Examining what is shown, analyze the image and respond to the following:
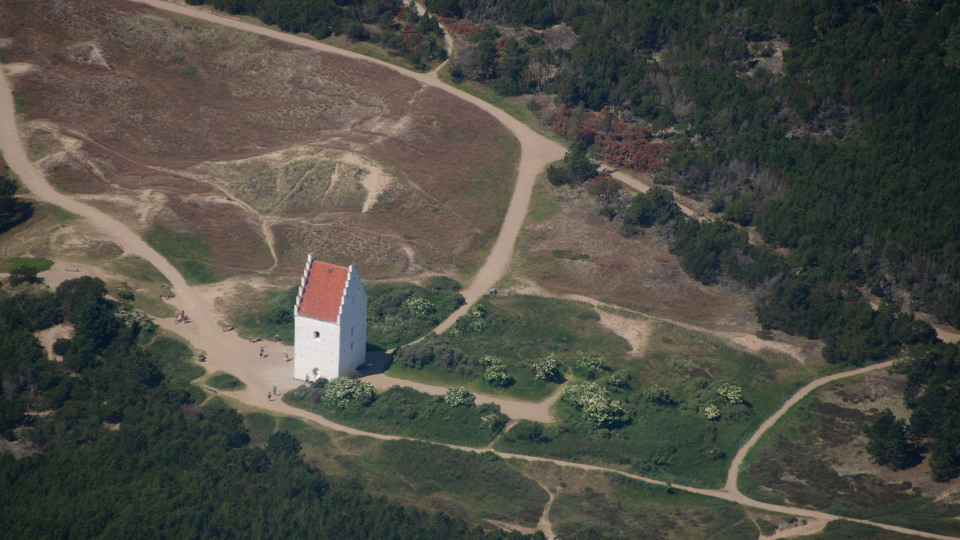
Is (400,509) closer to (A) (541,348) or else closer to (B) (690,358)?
(A) (541,348)

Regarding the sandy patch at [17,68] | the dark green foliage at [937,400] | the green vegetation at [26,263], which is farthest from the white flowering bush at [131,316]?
the dark green foliage at [937,400]

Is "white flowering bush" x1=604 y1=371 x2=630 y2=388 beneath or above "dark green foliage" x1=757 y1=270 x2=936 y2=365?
beneath

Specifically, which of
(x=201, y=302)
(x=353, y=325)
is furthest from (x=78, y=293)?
(x=353, y=325)

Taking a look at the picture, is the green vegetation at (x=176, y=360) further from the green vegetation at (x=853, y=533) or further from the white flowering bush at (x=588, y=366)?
the green vegetation at (x=853, y=533)

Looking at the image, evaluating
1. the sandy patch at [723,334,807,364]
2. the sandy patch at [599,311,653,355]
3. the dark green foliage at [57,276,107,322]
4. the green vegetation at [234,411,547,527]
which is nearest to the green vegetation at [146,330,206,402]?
the dark green foliage at [57,276,107,322]

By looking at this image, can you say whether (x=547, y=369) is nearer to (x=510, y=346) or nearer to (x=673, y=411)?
(x=510, y=346)

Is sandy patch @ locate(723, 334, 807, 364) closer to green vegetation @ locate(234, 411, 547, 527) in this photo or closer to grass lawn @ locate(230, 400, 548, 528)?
grass lawn @ locate(230, 400, 548, 528)
